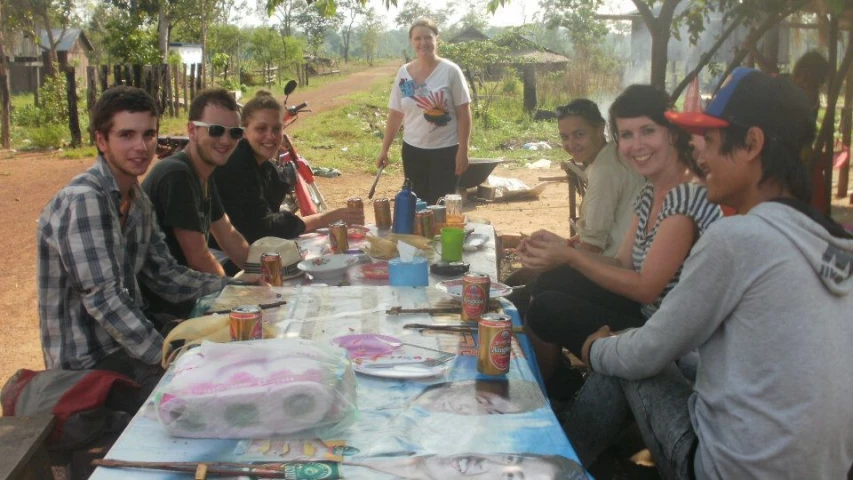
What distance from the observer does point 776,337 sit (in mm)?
1974

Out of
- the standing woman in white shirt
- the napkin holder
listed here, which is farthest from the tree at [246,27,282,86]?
the napkin holder

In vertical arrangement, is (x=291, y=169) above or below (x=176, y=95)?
below

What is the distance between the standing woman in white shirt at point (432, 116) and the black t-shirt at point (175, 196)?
9.61 feet

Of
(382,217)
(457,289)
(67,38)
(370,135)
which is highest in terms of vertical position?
(67,38)

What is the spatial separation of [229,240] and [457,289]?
1.60 meters

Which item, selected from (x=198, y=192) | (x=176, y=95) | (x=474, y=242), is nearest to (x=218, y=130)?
(x=198, y=192)

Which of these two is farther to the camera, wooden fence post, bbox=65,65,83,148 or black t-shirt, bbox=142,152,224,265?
wooden fence post, bbox=65,65,83,148

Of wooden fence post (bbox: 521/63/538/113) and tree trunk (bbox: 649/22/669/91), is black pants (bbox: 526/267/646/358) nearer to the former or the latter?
tree trunk (bbox: 649/22/669/91)

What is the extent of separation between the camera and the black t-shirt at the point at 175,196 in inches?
144

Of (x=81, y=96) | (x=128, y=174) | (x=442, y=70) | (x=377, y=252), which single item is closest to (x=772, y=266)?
(x=377, y=252)

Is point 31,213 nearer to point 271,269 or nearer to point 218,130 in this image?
point 218,130

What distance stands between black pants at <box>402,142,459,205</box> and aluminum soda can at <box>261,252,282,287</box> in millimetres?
3403

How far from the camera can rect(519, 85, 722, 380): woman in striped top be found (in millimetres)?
2909

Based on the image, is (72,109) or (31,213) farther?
(72,109)
